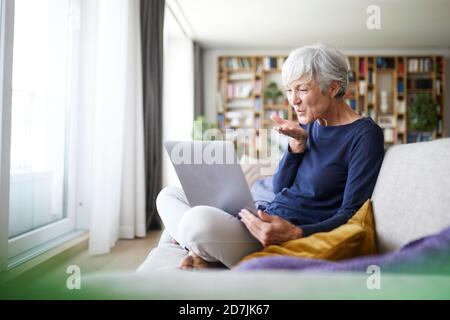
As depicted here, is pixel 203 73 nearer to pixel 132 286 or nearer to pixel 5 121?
pixel 5 121

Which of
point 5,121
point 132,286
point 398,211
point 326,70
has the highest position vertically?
point 326,70

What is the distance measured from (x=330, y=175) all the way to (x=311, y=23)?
15.3 feet

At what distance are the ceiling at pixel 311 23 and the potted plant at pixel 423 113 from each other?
91 centimetres

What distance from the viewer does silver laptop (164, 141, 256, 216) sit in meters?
0.94

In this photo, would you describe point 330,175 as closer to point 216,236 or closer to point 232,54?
point 216,236

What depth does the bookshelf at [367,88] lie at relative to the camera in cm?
667

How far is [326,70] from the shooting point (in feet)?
4.09

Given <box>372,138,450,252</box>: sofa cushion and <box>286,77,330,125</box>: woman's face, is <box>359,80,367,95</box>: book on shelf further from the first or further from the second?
<box>372,138,450,252</box>: sofa cushion

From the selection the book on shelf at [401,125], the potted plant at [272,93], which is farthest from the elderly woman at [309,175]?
the book on shelf at [401,125]

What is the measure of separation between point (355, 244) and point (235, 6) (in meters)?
4.39

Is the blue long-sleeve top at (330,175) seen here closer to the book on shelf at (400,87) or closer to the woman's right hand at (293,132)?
the woman's right hand at (293,132)

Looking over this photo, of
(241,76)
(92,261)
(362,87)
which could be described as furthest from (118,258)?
(362,87)

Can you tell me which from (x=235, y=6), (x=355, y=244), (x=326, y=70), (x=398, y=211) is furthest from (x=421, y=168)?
(x=235, y=6)

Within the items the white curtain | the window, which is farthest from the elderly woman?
the white curtain
